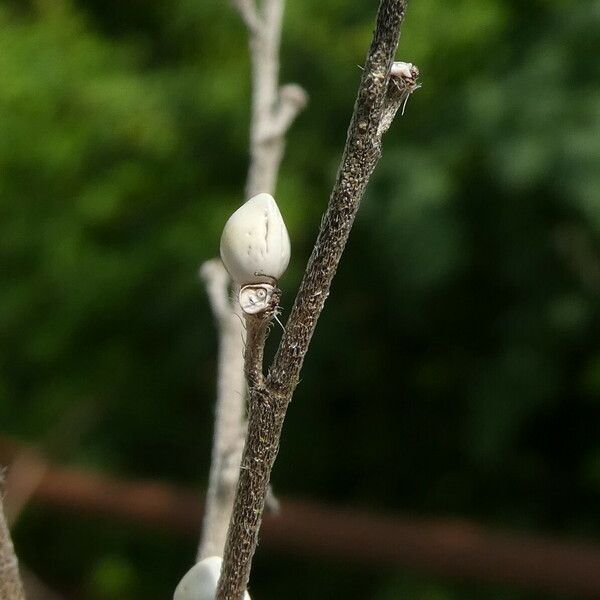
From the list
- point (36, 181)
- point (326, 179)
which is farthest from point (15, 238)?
point (326, 179)

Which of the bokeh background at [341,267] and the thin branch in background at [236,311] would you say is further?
the bokeh background at [341,267]

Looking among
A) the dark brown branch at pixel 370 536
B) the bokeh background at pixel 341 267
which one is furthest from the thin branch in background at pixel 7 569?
the dark brown branch at pixel 370 536

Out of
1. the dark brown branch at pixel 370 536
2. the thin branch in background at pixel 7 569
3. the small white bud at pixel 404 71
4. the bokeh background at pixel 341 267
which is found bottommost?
the thin branch in background at pixel 7 569

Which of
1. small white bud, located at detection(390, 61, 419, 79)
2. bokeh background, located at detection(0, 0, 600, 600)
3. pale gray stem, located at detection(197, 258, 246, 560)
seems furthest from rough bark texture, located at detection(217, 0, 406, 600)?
bokeh background, located at detection(0, 0, 600, 600)

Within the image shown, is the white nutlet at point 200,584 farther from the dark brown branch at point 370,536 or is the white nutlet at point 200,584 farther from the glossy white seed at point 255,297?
the dark brown branch at point 370,536

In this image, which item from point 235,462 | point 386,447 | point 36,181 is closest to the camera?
point 235,462

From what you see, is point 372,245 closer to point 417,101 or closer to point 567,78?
point 417,101

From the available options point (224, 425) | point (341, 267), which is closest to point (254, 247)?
point (224, 425)
